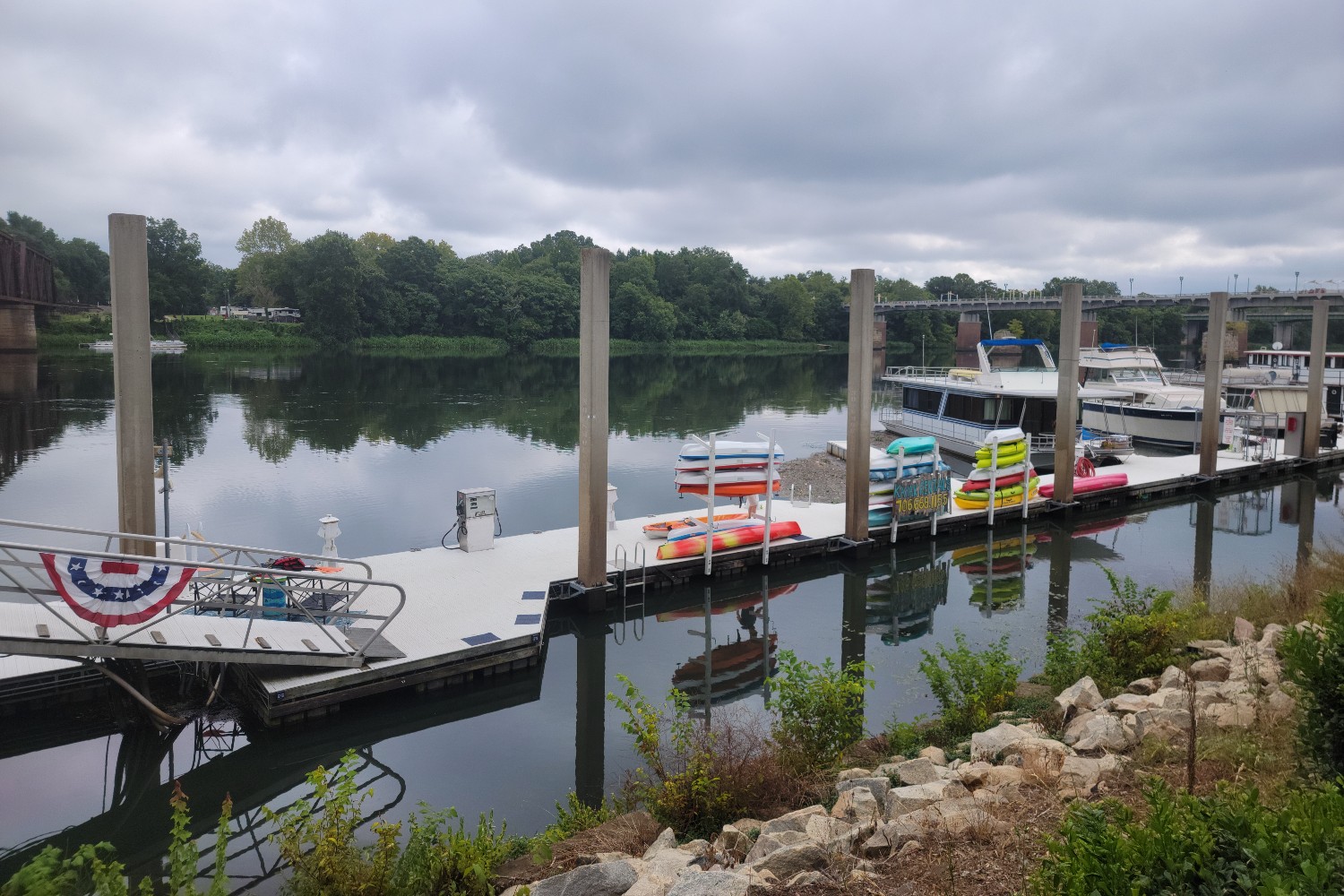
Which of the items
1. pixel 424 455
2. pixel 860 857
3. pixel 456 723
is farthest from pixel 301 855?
pixel 424 455

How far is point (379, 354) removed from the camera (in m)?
73.1

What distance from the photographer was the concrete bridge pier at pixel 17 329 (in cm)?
5862

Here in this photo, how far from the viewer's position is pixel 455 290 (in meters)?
83.2

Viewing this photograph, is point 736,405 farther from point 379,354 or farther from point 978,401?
point 379,354

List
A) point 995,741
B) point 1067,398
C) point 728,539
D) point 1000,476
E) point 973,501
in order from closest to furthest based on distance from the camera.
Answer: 1. point 995,741
2. point 728,539
3. point 973,501
4. point 1000,476
5. point 1067,398

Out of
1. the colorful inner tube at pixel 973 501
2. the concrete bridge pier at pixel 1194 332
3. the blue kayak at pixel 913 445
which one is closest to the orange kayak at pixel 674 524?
the blue kayak at pixel 913 445

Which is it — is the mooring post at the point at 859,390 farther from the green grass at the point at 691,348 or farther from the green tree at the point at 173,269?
the green tree at the point at 173,269

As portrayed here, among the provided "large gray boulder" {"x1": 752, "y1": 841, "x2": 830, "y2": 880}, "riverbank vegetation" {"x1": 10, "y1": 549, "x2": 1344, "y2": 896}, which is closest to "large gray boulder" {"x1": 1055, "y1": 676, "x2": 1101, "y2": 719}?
"riverbank vegetation" {"x1": 10, "y1": 549, "x2": 1344, "y2": 896}

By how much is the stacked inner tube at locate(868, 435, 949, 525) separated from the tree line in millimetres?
65432

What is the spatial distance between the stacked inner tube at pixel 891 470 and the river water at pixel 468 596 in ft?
2.99

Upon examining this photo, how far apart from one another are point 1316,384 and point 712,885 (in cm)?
3227

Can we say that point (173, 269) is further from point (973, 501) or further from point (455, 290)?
point (973, 501)

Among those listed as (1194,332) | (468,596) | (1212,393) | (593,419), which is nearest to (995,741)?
(593,419)

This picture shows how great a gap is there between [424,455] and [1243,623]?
83.1 feet
